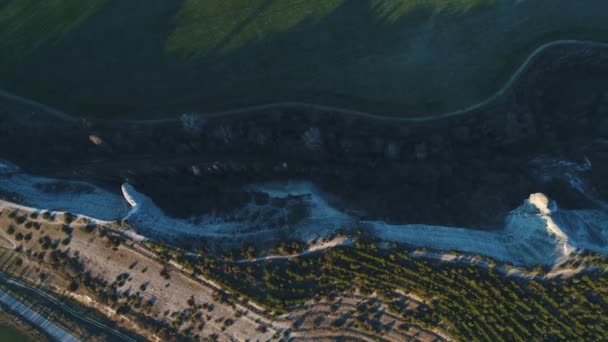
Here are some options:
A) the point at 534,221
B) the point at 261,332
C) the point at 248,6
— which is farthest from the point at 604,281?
the point at 248,6

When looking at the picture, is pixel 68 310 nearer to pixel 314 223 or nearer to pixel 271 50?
pixel 314 223

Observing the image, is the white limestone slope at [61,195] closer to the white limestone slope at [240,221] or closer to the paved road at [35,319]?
the white limestone slope at [240,221]

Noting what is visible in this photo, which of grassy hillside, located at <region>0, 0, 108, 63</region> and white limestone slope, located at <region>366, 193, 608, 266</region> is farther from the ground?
grassy hillside, located at <region>0, 0, 108, 63</region>

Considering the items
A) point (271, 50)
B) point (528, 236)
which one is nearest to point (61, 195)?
point (271, 50)

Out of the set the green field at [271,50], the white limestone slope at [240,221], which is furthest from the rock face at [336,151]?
the white limestone slope at [240,221]

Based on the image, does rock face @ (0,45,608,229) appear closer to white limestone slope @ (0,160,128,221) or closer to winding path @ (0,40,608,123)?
winding path @ (0,40,608,123)

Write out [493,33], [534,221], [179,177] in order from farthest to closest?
[493,33] < [179,177] < [534,221]

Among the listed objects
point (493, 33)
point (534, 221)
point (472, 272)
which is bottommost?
point (472, 272)

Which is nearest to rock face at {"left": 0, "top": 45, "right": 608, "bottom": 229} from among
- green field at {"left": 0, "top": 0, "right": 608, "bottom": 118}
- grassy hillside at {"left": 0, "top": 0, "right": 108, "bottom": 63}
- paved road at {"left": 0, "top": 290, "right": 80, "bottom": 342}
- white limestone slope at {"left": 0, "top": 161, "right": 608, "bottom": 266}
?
green field at {"left": 0, "top": 0, "right": 608, "bottom": 118}

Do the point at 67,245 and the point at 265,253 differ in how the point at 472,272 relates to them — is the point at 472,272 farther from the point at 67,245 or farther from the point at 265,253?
the point at 67,245
